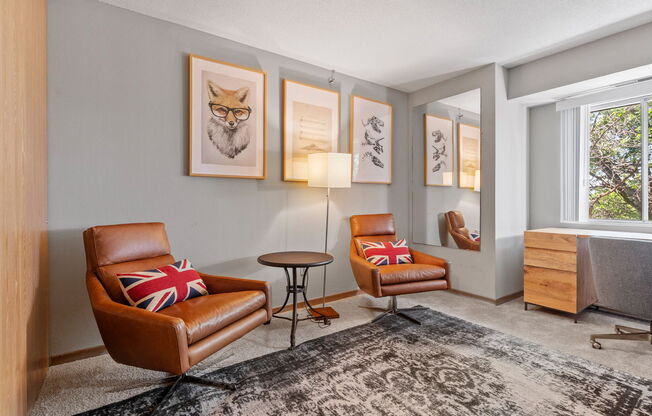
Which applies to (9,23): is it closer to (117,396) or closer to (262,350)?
(117,396)

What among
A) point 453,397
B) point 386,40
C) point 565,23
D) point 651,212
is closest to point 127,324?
point 453,397

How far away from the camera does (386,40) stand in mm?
2965

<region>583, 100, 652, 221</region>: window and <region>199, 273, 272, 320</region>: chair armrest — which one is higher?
<region>583, 100, 652, 221</region>: window

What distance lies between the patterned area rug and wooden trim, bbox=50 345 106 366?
78cm

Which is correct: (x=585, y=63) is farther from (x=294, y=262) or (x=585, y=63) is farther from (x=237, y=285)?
(x=237, y=285)

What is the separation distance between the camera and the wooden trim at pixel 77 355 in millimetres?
2223

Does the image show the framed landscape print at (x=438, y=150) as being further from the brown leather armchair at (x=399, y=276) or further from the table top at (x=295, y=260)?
the table top at (x=295, y=260)

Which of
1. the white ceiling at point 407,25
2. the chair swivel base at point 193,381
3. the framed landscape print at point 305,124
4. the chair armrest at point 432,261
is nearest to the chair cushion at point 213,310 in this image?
the chair swivel base at point 193,381

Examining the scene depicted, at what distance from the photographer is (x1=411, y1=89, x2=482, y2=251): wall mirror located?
145 inches

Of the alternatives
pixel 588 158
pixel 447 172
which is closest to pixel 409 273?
pixel 447 172

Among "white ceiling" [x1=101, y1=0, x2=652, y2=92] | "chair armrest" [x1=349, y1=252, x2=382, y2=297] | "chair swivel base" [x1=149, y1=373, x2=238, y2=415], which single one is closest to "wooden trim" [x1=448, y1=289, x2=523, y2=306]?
"chair armrest" [x1=349, y1=252, x2=382, y2=297]

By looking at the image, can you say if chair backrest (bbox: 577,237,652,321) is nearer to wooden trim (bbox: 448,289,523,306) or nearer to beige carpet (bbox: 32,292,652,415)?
beige carpet (bbox: 32,292,652,415)

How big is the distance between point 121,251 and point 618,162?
457 centimetres

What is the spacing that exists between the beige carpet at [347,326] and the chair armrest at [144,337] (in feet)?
1.46
